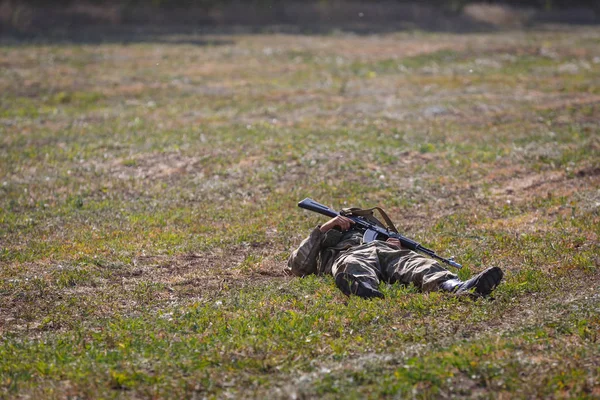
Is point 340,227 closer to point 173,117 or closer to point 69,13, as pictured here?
point 173,117

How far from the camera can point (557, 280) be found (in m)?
9.12

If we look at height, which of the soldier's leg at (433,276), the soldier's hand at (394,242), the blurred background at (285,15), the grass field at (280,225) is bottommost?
the grass field at (280,225)

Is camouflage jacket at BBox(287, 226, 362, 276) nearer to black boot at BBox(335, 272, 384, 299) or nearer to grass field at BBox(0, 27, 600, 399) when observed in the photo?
grass field at BBox(0, 27, 600, 399)

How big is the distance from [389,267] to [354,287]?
2.30 ft

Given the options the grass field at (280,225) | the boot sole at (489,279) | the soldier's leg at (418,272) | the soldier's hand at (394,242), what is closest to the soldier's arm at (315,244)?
the grass field at (280,225)

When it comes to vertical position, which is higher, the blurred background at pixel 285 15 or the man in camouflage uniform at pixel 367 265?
the blurred background at pixel 285 15

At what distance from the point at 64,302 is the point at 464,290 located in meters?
4.52

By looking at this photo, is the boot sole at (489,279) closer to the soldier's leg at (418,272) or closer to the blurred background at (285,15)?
the soldier's leg at (418,272)

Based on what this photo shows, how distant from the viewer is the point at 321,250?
32.3ft

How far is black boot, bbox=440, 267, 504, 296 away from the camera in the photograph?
27.0 feet

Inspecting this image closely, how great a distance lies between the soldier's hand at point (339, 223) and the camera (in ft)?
31.7

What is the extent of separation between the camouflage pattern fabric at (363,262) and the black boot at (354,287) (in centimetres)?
7

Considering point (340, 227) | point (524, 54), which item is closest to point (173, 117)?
point (340, 227)

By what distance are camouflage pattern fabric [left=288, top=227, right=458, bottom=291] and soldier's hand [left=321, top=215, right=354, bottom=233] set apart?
0.07m
